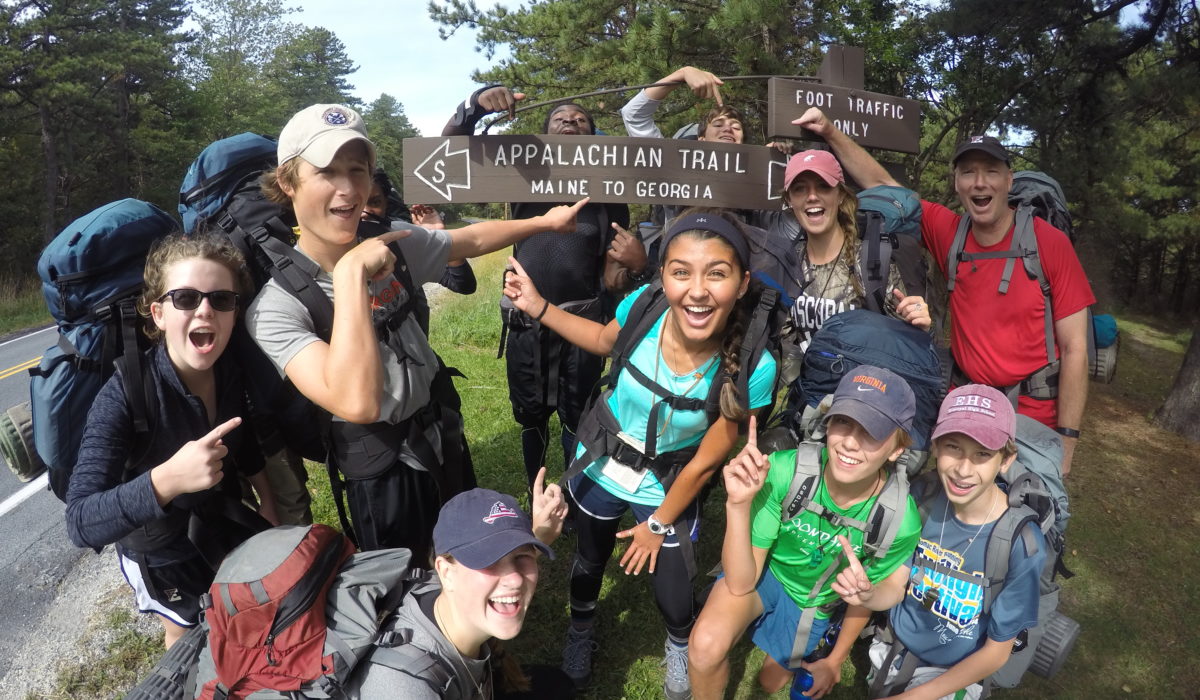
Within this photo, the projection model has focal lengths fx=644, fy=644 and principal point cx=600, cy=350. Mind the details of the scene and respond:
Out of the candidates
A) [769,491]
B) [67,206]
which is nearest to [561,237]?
[769,491]

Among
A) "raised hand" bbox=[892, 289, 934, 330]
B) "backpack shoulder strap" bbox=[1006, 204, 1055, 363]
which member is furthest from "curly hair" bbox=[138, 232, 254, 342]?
"backpack shoulder strap" bbox=[1006, 204, 1055, 363]

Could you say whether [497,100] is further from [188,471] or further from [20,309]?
[20,309]

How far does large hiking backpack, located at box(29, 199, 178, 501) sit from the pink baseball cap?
2.73 meters

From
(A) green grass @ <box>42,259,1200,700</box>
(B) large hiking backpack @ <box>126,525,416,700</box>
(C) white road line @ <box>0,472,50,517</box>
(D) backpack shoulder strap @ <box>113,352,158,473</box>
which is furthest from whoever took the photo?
(C) white road line @ <box>0,472,50,517</box>

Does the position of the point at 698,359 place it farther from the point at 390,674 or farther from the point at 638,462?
the point at 390,674

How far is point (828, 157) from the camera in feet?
10.1

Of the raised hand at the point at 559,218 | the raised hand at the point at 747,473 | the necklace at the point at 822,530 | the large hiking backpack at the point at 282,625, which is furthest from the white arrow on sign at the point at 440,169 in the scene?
the necklace at the point at 822,530

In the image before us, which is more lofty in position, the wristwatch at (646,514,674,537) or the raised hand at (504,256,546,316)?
the raised hand at (504,256,546,316)

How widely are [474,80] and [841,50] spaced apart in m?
12.3

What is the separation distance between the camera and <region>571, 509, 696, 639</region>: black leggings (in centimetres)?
294

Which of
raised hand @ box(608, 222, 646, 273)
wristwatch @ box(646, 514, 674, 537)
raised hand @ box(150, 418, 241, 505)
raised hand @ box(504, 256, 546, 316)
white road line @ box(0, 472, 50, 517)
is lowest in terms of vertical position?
white road line @ box(0, 472, 50, 517)

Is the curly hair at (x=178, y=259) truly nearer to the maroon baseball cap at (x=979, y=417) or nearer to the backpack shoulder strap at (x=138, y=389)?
the backpack shoulder strap at (x=138, y=389)

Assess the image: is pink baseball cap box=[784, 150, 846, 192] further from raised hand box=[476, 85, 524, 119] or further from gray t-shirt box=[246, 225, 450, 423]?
gray t-shirt box=[246, 225, 450, 423]

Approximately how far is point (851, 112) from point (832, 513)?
2546mm
